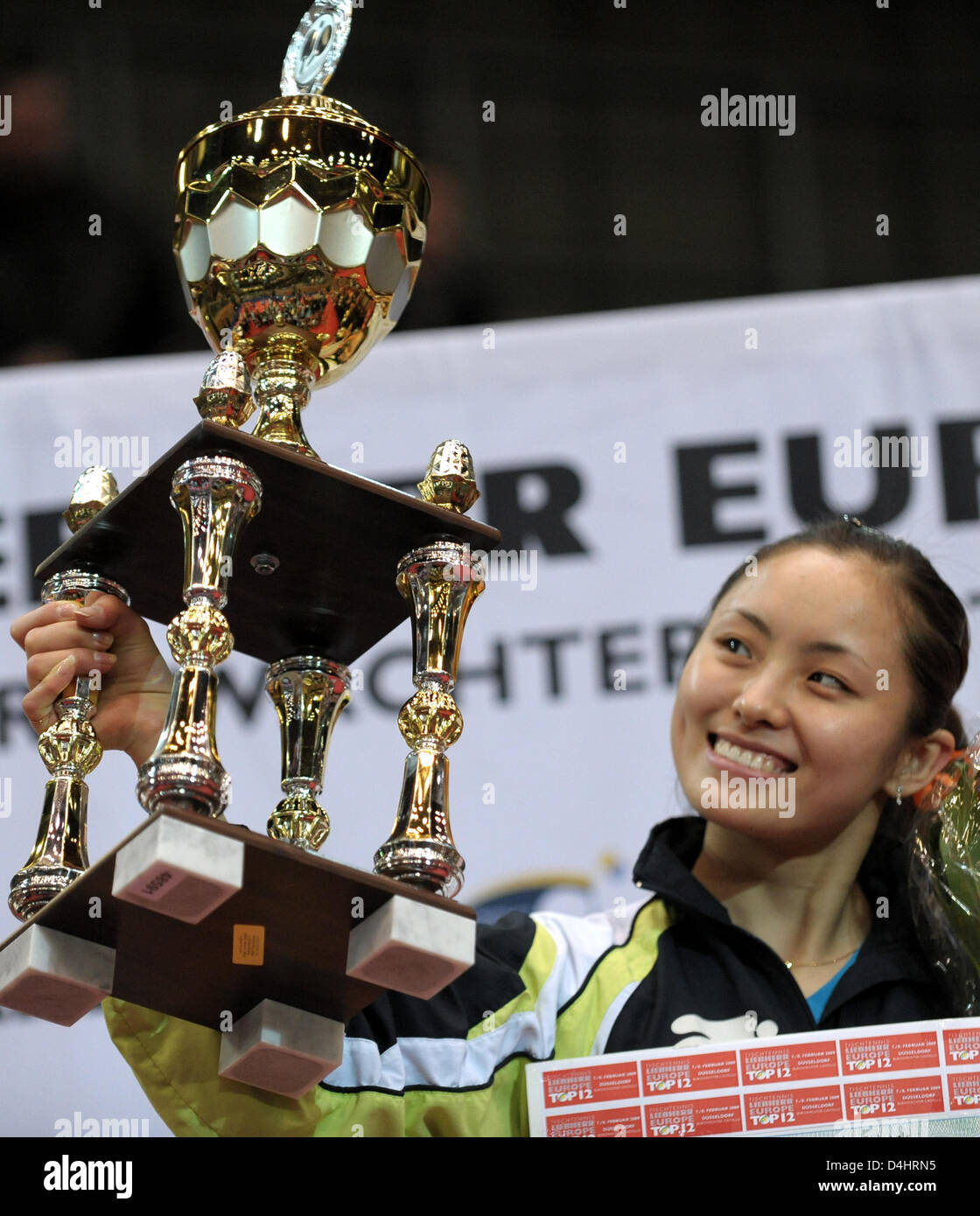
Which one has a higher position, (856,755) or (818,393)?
(818,393)

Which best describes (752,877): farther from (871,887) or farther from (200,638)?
(200,638)

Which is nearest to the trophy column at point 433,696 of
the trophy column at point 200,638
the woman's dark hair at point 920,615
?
the trophy column at point 200,638

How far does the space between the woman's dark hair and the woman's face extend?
0.02 m

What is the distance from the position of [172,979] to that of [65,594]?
0.36 metres

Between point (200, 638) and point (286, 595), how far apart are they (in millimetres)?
301

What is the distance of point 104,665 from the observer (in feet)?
5.22

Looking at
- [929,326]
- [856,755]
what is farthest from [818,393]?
[856,755]

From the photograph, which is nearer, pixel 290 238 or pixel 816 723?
pixel 290 238

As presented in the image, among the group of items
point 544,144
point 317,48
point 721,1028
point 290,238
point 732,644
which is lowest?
point 721,1028

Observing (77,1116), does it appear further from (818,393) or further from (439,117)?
(439,117)

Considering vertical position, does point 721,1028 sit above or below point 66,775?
below

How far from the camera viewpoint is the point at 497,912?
2363 millimetres

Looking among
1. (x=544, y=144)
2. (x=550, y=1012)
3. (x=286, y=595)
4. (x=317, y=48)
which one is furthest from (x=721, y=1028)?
(x=544, y=144)

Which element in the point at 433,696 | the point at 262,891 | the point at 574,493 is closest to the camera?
the point at 262,891
